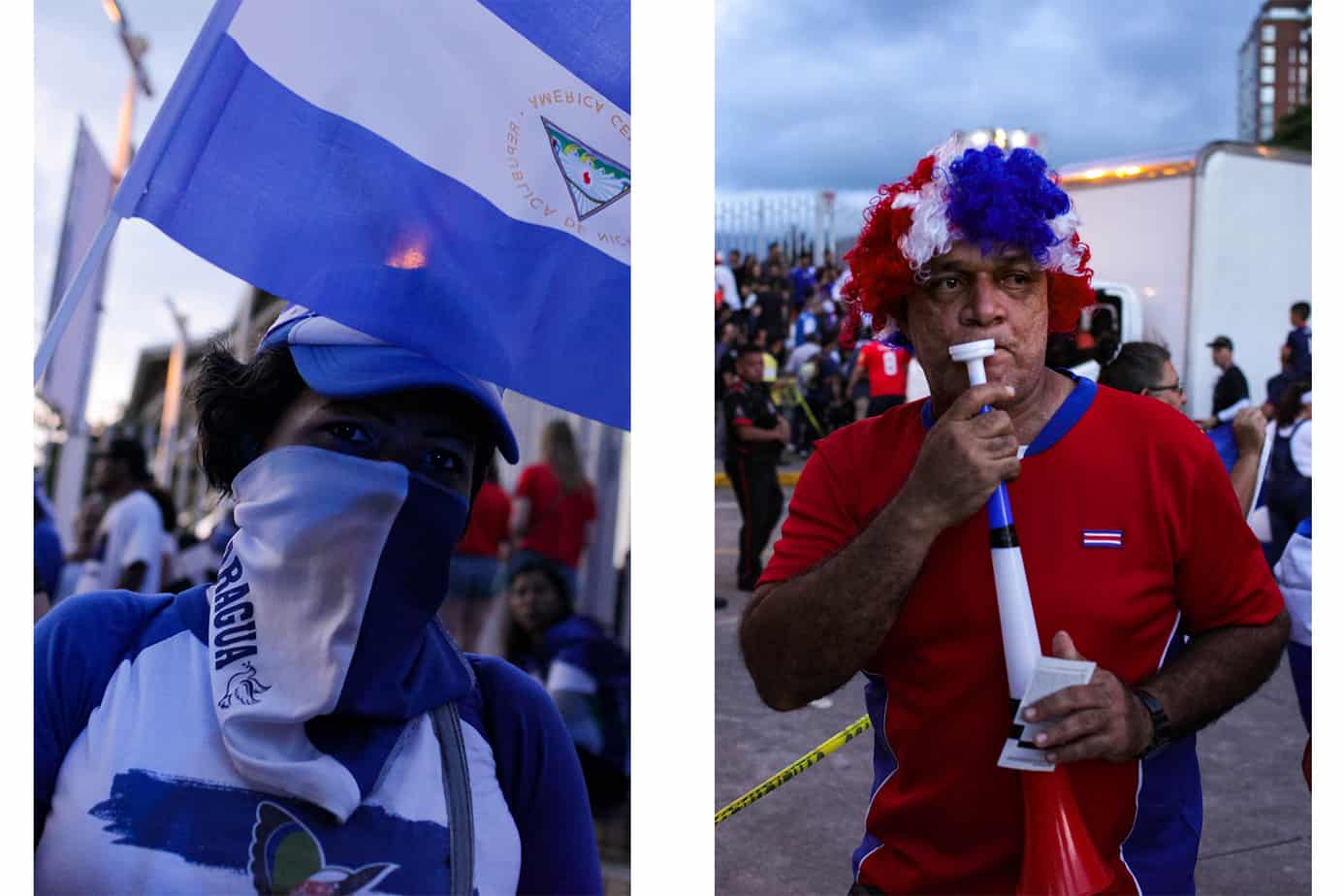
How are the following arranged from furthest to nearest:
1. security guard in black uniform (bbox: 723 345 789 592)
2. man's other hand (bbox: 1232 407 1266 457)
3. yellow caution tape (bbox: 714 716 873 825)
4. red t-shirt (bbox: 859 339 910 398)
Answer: red t-shirt (bbox: 859 339 910 398), security guard in black uniform (bbox: 723 345 789 592), man's other hand (bbox: 1232 407 1266 457), yellow caution tape (bbox: 714 716 873 825)

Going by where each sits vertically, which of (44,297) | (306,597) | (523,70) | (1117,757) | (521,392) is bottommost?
(1117,757)

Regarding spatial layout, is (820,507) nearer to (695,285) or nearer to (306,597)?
(695,285)

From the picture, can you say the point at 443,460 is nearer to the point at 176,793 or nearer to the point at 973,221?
the point at 176,793

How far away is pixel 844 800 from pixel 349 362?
3006 mm

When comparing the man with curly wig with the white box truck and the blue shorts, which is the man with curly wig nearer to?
the blue shorts

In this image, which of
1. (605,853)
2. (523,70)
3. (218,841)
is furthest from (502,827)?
(523,70)

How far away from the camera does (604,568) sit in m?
2.04

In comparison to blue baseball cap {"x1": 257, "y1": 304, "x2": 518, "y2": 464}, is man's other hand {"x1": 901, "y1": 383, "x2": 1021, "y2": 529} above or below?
below

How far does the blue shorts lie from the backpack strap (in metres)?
0.18

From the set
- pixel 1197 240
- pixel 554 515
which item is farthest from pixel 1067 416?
pixel 1197 240

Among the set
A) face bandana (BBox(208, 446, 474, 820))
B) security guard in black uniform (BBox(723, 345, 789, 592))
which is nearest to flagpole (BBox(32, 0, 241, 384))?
face bandana (BBox(208, 446, 474, 820))

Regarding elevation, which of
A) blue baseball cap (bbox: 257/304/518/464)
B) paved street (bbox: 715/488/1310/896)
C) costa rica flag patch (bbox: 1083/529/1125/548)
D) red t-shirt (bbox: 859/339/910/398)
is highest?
red t-shirt (bbox: 859/339/910/398)

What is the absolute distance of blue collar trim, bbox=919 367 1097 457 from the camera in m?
1.86
